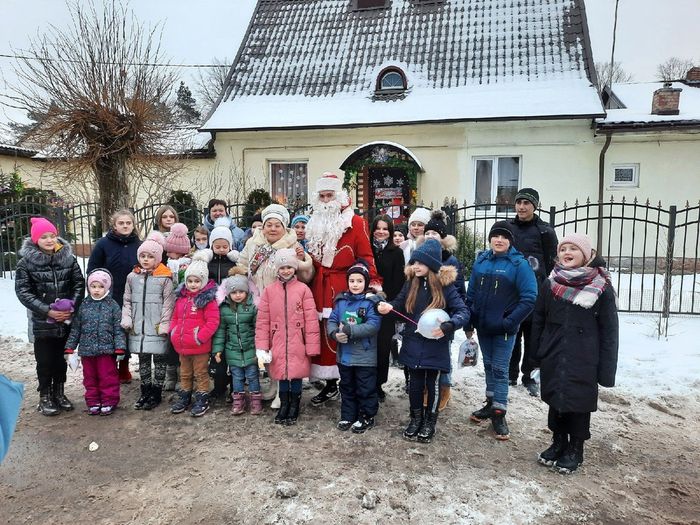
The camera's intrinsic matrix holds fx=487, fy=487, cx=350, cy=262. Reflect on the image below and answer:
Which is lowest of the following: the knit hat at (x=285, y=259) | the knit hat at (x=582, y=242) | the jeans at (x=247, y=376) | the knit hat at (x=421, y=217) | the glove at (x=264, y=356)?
the jeans at (x=247, y=376)

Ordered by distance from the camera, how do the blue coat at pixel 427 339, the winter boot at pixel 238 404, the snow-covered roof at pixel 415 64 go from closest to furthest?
the blue coat at pixel 427 339, the winter boot at pixel 238 404, the snow-covered roof at pixel 415 64

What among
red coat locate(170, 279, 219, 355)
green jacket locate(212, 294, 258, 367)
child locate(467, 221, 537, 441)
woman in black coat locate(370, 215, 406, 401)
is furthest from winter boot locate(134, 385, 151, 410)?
child locate(467, 221, 537, 441)

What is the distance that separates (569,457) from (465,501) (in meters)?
0.85

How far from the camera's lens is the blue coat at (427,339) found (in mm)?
3561

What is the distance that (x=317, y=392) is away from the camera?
4629 mm

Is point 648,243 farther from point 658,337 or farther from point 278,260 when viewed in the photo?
point 278,260

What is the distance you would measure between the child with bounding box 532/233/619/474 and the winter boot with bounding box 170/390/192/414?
2848 millimetres

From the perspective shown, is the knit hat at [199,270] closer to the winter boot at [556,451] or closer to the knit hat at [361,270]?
the knit hat at [361,270]

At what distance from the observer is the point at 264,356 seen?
3789mm

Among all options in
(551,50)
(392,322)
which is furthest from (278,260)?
(551,50)

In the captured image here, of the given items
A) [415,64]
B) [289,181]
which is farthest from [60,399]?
[415,64]

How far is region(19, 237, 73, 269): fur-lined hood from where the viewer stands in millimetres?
3963

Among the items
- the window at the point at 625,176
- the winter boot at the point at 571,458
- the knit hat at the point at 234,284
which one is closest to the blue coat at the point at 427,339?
the winter boot at the point at 571,458

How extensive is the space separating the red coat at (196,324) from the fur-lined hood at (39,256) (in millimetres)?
1091
